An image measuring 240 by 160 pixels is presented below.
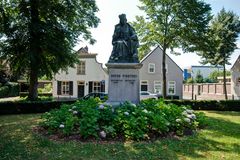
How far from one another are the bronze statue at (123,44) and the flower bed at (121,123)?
265cm

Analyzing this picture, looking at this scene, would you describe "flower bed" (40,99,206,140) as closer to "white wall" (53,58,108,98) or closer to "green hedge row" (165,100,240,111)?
"green hedge row" (165,100,240,111)

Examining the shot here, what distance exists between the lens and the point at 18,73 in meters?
24.1

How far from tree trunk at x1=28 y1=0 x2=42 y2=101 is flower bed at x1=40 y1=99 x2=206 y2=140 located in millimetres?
12173

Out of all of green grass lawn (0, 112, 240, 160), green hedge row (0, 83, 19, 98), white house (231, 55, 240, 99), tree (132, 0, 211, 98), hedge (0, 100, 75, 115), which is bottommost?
green grass lawn (0, 112, 240, 160)

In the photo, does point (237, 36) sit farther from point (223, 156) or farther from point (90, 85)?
point (223, 156)

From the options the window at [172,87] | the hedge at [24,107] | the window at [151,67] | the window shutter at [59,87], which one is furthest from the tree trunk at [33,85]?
the window at [172,87]

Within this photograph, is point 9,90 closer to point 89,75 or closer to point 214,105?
point 89,75

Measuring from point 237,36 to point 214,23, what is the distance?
3297mm

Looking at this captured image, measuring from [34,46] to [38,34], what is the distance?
1029mm

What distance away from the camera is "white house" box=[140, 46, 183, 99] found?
4100cm

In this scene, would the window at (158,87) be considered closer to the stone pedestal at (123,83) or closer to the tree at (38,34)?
the tree at (38,34)

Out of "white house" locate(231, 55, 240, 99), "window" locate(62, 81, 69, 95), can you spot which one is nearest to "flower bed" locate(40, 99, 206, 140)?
"window" locate(62, 81, 69, 95)

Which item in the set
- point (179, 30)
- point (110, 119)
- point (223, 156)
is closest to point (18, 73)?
point (179, 30)

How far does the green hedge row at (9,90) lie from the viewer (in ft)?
147
